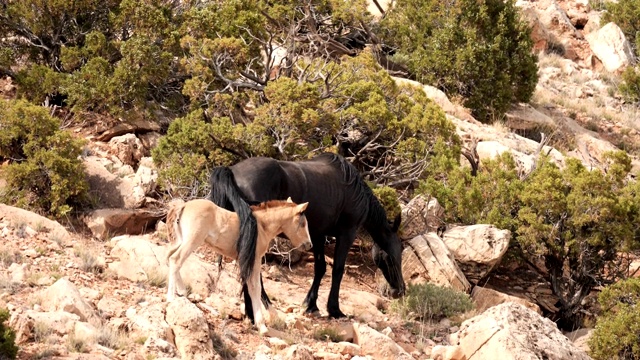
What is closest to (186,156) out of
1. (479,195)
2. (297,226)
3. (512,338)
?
(297,226)

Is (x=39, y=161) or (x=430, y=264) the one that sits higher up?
(x=39, y=161)

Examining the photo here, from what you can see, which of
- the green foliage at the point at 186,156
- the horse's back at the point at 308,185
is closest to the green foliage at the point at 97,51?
the green foliage at the point at 186,156

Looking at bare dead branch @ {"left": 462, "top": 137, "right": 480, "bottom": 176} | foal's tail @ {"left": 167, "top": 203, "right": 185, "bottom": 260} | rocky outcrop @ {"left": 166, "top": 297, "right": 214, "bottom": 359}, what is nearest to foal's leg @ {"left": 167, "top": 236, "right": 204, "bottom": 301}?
foal's tail @ {"left": 167, "top": 203, "right": 185, "bottom": 260}

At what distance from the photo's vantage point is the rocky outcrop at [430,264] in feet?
49.3

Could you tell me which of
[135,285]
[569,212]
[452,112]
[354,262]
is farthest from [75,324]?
[452,112]

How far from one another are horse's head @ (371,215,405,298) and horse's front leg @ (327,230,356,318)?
28.1 inches

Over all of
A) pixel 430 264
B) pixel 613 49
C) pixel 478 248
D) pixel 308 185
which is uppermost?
pixel 308 185

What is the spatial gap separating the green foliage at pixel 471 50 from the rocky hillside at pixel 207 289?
282 cm

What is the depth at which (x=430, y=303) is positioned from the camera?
1350 centimetres

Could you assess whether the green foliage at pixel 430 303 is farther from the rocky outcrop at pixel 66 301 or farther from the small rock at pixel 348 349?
the rocky outcrop at pixel 66 301

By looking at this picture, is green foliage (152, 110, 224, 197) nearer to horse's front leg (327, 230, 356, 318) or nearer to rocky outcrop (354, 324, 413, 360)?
horse's front leg (327, 230, 356, 318)

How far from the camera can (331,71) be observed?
17.4 m

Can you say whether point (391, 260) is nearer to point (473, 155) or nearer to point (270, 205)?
point (270, 205)

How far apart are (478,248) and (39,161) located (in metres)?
7.07
